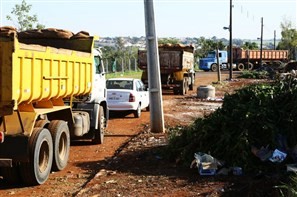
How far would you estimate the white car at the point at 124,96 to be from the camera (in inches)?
764

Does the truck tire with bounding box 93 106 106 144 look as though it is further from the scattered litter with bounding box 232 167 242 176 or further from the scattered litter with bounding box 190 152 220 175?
the scattered litter with bounding box 232 167 242 176

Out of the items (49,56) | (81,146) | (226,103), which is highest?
(49,56)

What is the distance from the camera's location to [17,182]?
9.41 m

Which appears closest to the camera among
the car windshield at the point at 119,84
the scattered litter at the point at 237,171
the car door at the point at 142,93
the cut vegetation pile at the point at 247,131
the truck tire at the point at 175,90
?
the scattered litter at the point at 237,171

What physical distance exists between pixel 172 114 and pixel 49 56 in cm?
1155

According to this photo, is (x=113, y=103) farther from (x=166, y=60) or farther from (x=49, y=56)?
(x=166, y=60)

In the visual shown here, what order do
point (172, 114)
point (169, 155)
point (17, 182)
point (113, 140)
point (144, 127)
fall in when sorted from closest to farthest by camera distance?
point (17, 182) → point (169, 155) → point (113, 140) → point (144, 127) → point (172, 114)

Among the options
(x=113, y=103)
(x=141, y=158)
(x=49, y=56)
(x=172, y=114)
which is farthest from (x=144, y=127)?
(x=49, y=56)

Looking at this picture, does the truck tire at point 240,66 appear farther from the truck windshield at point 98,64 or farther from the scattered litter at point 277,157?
the scattered litter at point 277,157

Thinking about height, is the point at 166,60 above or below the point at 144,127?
above

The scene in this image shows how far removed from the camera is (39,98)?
959cm

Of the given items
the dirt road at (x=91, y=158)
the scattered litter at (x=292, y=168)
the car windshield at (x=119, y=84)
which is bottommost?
the dirt road at (x=91, y=158)

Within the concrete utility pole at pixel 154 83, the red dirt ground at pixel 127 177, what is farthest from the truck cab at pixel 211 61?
the red dirt ground at pixel 127 177

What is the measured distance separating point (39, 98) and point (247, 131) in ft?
12.6
